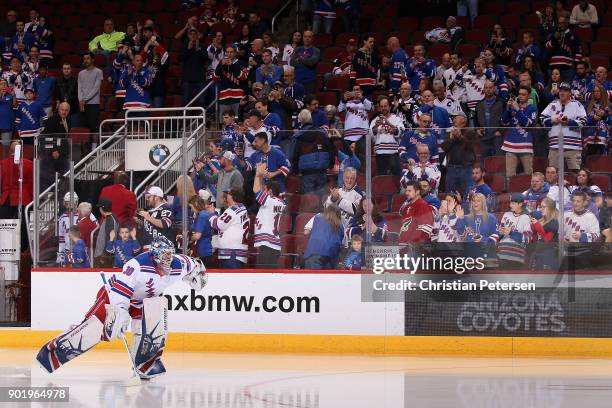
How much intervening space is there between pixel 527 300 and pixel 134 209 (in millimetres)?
5057

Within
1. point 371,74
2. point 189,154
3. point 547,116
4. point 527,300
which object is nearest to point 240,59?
point 371,74

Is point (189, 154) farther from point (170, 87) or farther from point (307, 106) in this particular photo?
point (170, 87)

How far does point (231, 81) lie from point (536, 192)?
637cm

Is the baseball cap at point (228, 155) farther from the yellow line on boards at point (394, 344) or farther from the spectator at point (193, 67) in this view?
the spectator at point (193, 67)

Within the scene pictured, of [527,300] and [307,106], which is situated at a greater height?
[307,106]

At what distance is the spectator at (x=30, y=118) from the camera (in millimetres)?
20406

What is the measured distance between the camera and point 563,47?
60.3ft

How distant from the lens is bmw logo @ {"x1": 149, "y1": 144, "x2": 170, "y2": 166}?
15.9 m

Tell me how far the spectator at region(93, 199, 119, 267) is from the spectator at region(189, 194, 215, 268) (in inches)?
39.7

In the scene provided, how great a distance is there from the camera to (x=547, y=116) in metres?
16.2

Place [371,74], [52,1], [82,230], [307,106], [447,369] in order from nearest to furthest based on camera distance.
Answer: [447,369] → [82,230] → [307,106] → [371,74] → [52,1]

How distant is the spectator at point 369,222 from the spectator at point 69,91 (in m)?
7.25

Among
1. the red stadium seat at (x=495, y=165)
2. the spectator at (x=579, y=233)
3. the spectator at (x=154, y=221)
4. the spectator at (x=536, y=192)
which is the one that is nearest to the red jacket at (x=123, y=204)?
the spectator at (x=154, y=221)

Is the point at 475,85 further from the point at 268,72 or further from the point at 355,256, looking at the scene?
the point at 355,256
